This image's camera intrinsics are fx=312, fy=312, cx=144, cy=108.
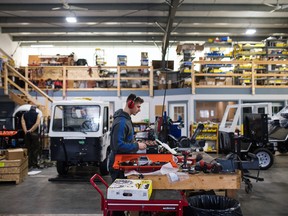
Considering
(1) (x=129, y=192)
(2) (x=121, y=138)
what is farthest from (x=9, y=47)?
(1) (x=129, y=192)

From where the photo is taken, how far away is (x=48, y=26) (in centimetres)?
1455

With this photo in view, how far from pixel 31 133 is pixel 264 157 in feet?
19.9

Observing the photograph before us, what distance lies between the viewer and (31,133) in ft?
26.6

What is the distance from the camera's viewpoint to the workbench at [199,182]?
2.88m

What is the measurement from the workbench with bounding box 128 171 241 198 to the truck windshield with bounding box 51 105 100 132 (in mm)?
4293

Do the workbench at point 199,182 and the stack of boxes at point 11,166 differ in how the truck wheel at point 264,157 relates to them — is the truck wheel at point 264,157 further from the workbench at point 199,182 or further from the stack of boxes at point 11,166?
the stack of boxes at point 11,166

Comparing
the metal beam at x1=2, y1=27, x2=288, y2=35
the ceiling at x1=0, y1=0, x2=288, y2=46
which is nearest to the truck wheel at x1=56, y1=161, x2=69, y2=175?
the ceiling at x1=0, y1=0, x2=288, y2=46

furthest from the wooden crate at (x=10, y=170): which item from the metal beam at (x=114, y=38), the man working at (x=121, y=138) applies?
the metal beam at (x=114, y=38)

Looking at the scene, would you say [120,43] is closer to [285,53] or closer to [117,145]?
[285,53]

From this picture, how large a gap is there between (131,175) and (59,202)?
9.27ft

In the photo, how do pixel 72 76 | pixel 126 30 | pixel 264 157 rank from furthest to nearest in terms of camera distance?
pixel 126 30, pixel 72 76, pixel 264 157

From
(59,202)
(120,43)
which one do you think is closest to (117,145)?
(59,202)

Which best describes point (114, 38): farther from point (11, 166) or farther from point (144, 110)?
point (11, 166)

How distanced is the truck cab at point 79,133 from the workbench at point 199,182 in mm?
4001
